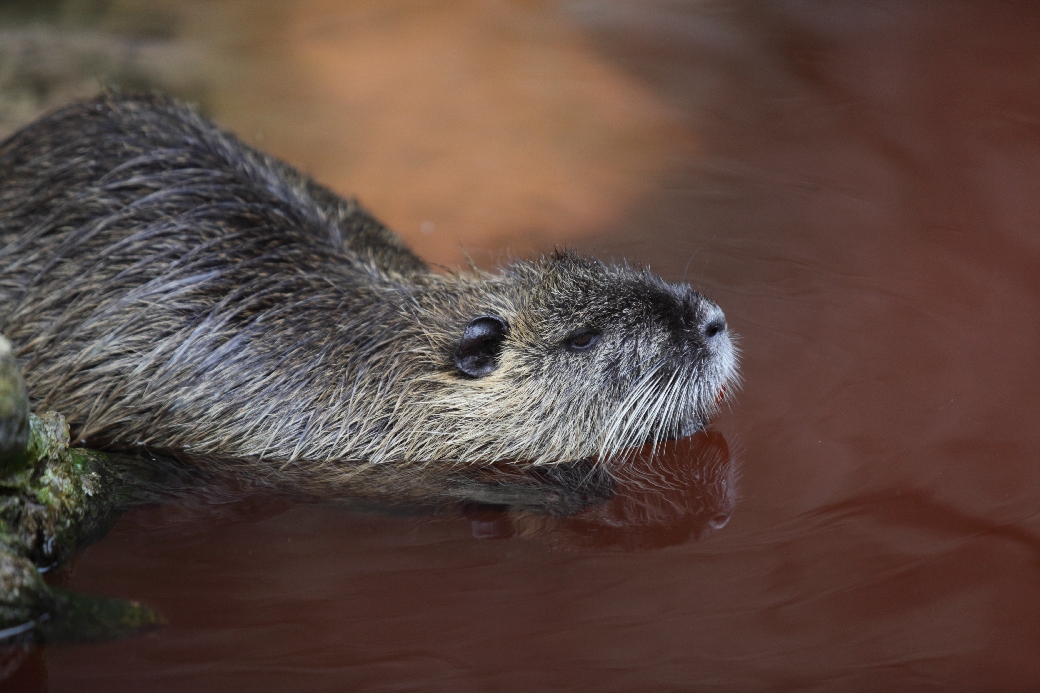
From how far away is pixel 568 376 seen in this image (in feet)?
11.1

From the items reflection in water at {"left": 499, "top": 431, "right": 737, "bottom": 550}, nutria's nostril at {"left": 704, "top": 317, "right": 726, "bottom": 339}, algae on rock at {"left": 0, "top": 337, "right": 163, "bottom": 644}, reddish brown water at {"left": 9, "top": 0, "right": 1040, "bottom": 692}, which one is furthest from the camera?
nutria's nostril at {"left": 704, "top": 317, "right": 726, "bottom": 339}

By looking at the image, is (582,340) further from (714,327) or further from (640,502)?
(640,502)

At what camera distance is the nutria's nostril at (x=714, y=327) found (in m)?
3.31

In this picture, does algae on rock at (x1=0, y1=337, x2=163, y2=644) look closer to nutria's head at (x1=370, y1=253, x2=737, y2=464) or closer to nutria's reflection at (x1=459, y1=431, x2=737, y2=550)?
nutria's head at (x1=370, y1=253, x2=737, y2=464)

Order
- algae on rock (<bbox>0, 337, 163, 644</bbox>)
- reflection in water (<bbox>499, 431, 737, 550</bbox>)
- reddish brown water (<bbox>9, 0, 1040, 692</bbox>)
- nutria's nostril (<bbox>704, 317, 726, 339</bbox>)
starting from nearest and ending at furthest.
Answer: algae on rock (<bbox>0, 337, 163, 644</bbox>), reddish brown water (<bbox>9, 0, 1040, 692</bbox>), reflection in water (<bbox>499, 431, 737, 550</bbox>), nutria's nostril (<bbox>704, 317, 726, 339</bbox>)

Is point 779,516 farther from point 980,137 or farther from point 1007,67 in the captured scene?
point 1007,67

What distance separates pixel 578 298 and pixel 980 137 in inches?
102

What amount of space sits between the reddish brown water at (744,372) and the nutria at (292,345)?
0.28m

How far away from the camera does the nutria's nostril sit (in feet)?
10.8

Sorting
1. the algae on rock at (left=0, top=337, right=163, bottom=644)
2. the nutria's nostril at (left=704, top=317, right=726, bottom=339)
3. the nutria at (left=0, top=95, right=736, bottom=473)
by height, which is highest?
the nutria's nostril at (left=704, top=317, right=726, bottom=339)

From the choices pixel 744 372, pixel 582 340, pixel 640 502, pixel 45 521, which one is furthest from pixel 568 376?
pixel 45 521

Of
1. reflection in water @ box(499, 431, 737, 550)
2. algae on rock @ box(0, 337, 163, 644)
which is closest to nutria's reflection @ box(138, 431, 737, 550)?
reflection in water @ box(499, 431, 737, 550)

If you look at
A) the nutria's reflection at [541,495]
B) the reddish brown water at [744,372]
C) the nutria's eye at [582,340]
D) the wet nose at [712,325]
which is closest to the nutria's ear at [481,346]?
the nutria's eye at [582,340]

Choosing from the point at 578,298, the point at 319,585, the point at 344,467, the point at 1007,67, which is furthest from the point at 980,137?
the point at 319,585
